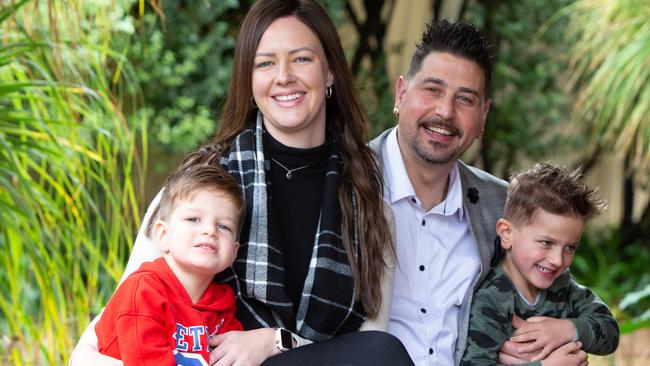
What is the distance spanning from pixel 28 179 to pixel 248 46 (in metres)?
0.71

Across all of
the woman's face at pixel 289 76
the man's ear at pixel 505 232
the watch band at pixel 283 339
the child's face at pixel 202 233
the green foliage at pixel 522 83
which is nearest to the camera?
the child's face at pixel 202 233

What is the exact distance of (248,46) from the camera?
2625 mm

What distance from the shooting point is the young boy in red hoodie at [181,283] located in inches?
88.4

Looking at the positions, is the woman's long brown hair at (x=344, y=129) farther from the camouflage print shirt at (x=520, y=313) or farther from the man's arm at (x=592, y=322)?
the man's arm at (x=592, y=322)

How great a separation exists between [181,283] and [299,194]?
0.43m

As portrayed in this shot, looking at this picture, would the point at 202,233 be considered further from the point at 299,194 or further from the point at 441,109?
the point at 441,109

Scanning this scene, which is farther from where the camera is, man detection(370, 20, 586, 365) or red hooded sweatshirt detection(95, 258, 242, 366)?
man detection(370, 20, 586, 365)

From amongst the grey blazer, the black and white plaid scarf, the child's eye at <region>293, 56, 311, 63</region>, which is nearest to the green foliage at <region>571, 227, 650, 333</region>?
the grey blazer

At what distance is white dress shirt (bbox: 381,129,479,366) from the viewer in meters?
2.92

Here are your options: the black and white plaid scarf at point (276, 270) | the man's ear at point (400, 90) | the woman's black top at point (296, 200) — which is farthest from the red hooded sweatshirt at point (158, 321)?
the man's ear at point (400, 90)

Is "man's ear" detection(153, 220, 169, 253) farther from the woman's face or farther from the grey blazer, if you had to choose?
the grey blazer

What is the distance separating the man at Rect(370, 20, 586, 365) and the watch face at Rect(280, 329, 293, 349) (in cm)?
51

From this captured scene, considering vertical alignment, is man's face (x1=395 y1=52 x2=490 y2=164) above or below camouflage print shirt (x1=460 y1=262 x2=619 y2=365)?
above

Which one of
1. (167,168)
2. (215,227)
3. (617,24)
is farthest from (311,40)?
(167,168)
